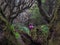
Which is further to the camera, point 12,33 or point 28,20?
point 28,20

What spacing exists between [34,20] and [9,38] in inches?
374

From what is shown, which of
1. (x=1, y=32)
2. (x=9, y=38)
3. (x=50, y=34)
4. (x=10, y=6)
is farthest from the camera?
(x=10, y=6)

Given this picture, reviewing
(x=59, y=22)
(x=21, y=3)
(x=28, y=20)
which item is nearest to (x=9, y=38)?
(x=59, y=22)

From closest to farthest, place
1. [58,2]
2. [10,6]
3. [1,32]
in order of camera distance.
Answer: [58,2], [1,32], [10,6]

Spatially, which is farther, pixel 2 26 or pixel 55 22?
pixel 2 26

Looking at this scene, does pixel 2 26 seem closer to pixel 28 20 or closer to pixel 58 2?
pixel 58 2

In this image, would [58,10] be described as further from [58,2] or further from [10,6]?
[10,6]

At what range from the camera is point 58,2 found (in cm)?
411

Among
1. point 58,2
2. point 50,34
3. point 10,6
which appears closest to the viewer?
point 58,2

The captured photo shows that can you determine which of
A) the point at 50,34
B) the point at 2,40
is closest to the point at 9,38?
the point at 2,40

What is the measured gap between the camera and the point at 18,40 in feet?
17.7

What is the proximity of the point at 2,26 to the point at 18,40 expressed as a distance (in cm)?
59

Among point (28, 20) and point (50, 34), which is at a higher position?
point (50, 34)

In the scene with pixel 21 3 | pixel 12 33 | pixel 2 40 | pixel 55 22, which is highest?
pixel 55 22
